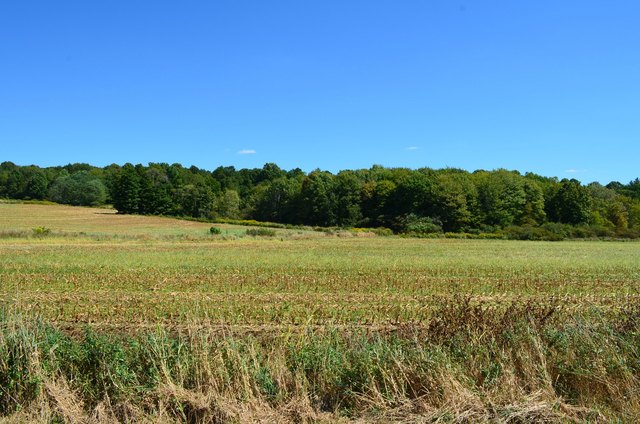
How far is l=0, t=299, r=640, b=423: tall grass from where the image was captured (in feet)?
16.8

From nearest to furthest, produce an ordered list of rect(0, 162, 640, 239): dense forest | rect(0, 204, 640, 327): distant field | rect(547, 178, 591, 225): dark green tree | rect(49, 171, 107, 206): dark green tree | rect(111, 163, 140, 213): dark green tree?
rect(0, 204, 640, 327): distant field
rect(0, 162, 640, 239): dense forest
rect(547, 178, 591, 225): dark green tree
rect(111, 163, 140, 213): dark green tree
rect(49, 171, 107, 206): dark green tree

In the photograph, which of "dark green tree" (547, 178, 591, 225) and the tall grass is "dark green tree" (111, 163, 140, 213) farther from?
Answer: the tall grass

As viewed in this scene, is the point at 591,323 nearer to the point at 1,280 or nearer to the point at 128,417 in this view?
the point at 128,417

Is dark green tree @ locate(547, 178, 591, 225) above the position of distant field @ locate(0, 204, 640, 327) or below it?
above

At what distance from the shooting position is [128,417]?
5.15 m

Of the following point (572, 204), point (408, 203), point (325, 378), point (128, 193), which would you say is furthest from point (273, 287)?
point (128, 193)

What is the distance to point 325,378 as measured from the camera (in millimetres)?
5617

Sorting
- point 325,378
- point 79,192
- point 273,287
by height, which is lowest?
point 273,287

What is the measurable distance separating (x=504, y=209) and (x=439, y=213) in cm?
1334

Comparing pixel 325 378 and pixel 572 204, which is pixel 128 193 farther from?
pixel 325 378

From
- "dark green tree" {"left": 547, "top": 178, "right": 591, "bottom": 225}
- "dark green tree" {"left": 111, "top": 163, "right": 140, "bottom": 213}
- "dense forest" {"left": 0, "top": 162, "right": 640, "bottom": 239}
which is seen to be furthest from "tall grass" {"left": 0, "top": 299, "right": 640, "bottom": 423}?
"dark green tree" {"left": 111, "top": 163, "right": 140, "bottom": 213}

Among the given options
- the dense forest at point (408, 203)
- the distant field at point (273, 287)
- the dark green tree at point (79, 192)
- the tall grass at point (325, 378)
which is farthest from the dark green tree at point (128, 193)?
the tall grass at point (325, 378)

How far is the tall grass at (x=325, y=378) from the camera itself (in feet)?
16.8

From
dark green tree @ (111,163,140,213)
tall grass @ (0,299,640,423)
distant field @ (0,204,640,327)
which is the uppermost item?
dark green tree @ (111,163,140,213)
